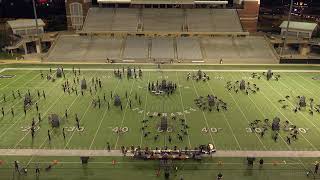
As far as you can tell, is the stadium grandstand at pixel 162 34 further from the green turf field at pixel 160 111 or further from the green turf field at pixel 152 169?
the green turf field at pixel 152 169

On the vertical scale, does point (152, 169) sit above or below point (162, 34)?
below

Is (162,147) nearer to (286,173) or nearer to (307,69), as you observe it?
(286,173)

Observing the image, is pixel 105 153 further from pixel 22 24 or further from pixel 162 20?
pixel 162 20

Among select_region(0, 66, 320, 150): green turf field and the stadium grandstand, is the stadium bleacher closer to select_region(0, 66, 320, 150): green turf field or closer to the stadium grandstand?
the stadium grandstand

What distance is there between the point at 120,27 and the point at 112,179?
167ft

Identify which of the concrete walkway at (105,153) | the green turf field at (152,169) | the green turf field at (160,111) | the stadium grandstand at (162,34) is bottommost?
the green turf field at (152,169)

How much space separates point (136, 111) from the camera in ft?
120

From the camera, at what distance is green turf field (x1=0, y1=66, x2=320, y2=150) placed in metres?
29.7

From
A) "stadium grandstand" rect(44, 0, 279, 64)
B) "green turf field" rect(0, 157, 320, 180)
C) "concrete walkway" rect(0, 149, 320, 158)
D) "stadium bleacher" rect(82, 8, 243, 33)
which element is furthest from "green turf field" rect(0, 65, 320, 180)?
"stadium bleacher" rect(82, 8, 243, 33)

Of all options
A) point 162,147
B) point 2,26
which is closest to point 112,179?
point 162,147

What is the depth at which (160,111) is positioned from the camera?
120 ft

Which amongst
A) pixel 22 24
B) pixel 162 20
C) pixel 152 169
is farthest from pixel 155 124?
pixel 22 24

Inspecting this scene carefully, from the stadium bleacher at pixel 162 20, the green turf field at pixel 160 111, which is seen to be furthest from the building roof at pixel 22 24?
the green turf field at pixel 160 111

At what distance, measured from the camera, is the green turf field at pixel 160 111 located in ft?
97.4
